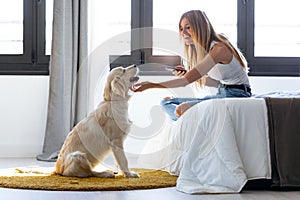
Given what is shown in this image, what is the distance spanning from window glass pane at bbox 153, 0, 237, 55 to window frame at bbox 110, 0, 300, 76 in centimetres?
5

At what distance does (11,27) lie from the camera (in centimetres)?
475

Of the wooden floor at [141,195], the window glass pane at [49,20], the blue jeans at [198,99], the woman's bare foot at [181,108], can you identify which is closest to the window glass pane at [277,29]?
the blue jeans at [198,99]

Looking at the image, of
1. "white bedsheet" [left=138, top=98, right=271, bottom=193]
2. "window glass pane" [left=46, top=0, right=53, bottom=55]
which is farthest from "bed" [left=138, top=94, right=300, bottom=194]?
"window glass pane" [left=46, top=0, right=53, bottom=55]

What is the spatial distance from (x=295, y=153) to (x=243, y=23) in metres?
2.26

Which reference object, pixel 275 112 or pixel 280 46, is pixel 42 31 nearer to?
pixel 280 46

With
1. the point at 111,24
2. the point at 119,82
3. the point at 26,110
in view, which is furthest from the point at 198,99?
the point at 26,110

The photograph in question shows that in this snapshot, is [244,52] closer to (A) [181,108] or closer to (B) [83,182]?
(A) [181,108]

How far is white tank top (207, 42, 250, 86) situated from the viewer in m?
3.20

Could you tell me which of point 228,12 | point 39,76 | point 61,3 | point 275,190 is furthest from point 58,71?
point 275,190

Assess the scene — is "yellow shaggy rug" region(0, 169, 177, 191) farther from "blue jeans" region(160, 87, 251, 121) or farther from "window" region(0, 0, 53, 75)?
"window" region(0, 0, 53, 75)

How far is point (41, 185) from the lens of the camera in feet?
9.48

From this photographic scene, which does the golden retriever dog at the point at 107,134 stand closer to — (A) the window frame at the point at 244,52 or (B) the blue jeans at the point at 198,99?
(B) the blue jeans at the point at 198,99

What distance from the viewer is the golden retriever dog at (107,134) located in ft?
10.3

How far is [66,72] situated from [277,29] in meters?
1.89
